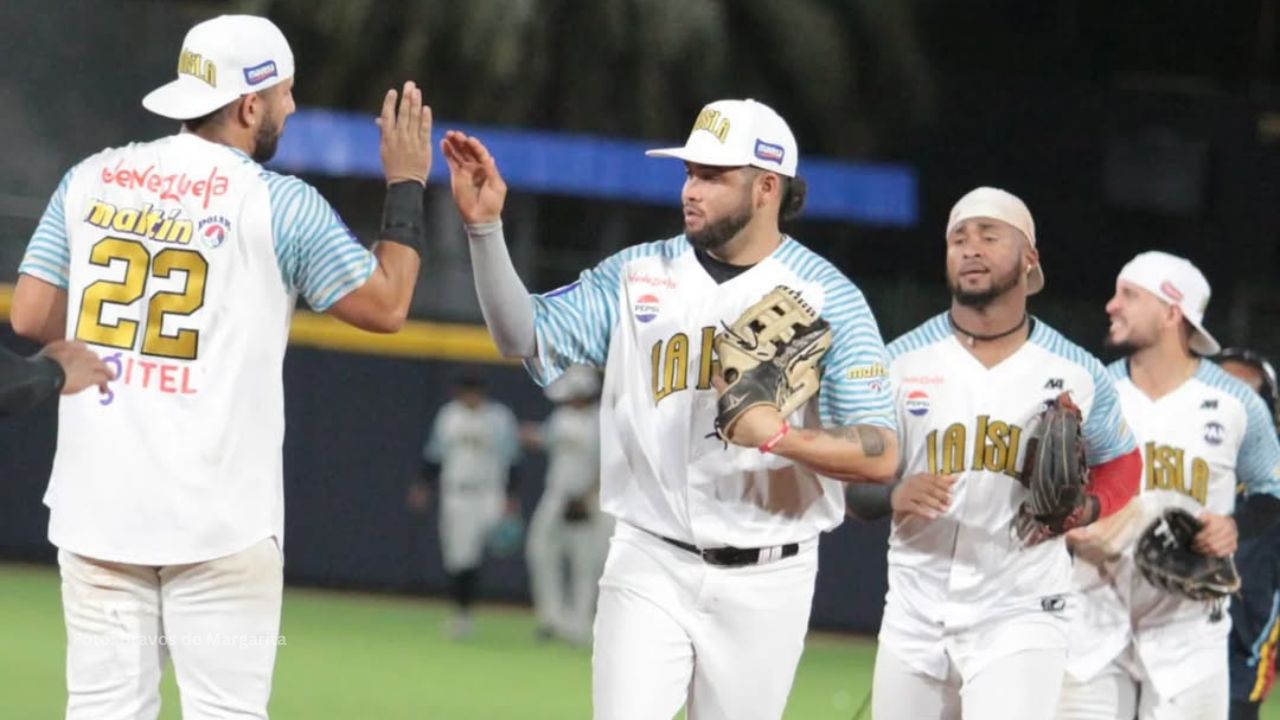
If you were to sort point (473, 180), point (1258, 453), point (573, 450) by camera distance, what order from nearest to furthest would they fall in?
point (473, 180)
point (1258, 453)
point (573, 450)

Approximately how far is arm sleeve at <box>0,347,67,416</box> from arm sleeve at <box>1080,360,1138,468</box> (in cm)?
410

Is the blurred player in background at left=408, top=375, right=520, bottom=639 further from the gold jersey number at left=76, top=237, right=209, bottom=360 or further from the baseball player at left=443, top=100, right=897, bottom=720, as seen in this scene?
the gold jersey number at left=76, top=237, right=209, bottom=360

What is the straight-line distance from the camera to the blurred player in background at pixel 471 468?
18.8 m

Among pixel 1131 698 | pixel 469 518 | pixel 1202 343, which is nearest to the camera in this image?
pixel 1131 698

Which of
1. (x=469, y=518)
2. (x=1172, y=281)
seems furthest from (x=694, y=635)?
(x=469, y=518)

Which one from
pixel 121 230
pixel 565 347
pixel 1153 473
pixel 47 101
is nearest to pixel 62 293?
pixel 121 230

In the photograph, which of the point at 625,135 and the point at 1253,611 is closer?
the point at 1253,611

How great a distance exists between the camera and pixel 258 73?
6730mm

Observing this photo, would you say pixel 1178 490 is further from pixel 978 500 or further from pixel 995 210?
pixel 995 210

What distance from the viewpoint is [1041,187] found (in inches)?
1266

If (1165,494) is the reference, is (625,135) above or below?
above

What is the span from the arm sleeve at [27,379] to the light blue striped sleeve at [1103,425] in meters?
4.06

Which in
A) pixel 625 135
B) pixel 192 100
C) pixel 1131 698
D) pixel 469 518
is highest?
pixel 625 135

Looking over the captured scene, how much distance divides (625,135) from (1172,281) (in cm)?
2037
